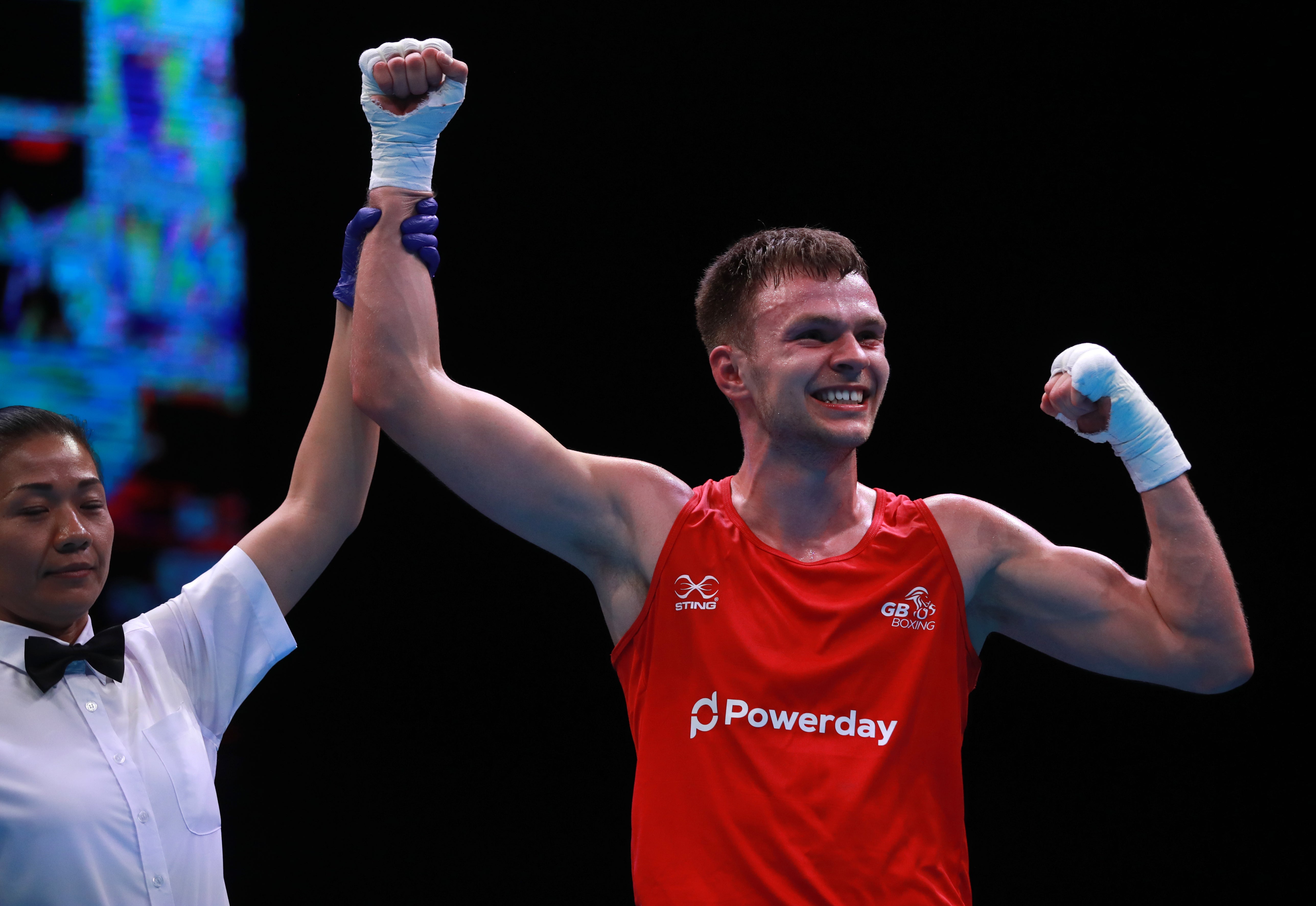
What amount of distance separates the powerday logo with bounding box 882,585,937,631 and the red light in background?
2137mm

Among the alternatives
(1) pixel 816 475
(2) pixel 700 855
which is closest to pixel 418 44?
(1) pixel 816 475

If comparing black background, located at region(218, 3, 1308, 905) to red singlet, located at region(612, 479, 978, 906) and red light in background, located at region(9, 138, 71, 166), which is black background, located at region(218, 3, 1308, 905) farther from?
red singlet, located at region(612, 479, 978, 906)

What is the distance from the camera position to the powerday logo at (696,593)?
5.84 ft

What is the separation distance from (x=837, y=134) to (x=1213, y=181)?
3.04 ft

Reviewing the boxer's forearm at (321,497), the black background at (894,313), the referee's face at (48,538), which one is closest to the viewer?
the referee's face at (48,538)

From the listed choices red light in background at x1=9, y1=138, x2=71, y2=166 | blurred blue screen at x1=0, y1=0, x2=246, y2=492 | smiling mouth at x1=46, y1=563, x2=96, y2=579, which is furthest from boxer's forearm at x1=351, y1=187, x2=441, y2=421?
red light in background at x1=9, y1=138, x2=71, y2=166

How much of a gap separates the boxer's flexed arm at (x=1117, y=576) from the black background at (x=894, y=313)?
1290 mm

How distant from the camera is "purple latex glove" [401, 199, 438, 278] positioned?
1837 mm

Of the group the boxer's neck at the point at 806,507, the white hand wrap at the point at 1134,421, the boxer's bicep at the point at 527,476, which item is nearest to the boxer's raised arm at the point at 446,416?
the boxer's bicep at the point at 527,476

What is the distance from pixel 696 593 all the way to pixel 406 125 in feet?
2.62

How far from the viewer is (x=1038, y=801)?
3.08 meters

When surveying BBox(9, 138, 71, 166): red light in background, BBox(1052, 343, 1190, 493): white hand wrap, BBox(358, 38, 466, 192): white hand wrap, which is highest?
BBox(9, 138, 71, 166): red light in background

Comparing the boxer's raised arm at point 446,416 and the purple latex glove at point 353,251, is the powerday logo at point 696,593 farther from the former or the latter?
the purple latex glove at point 353,251

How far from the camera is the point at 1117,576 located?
185cm
